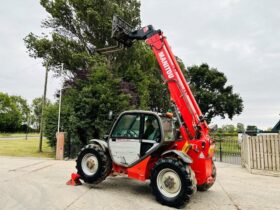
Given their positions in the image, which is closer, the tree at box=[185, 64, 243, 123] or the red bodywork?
the red bodywork

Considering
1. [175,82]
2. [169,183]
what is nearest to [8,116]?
[175,82]

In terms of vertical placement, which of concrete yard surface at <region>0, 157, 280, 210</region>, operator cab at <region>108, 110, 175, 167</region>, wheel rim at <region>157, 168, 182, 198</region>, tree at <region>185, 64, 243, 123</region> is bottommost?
concrete yard surface at <region>0, 157, 280, 210</region>

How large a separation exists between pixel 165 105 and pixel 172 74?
1886 centimetres

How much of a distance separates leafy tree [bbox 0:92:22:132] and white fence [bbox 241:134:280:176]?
57511 millimetres

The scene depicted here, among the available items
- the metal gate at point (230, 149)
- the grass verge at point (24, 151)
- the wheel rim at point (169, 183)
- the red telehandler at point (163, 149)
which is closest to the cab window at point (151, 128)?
the red telehandler at point (163, 149)

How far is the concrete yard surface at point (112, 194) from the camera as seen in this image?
16.5 ft

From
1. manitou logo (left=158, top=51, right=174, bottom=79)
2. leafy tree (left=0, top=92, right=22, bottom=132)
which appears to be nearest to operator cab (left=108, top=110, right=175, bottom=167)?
manitou logo (left=158, top=51, right=174, bottom=79)

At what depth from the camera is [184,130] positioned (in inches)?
231

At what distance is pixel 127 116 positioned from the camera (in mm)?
6332

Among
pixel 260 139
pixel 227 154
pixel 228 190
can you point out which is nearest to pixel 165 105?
pixel 227 154

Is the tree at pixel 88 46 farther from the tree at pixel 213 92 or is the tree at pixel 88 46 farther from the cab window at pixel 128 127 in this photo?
the tree at pixel 213 92

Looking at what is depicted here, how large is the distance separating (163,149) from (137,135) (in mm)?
726

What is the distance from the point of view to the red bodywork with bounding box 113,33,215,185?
5469mm

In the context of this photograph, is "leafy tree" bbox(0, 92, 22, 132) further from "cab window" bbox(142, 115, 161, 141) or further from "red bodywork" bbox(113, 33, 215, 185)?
"cab window" bbox(142, 115, 161, 141)
